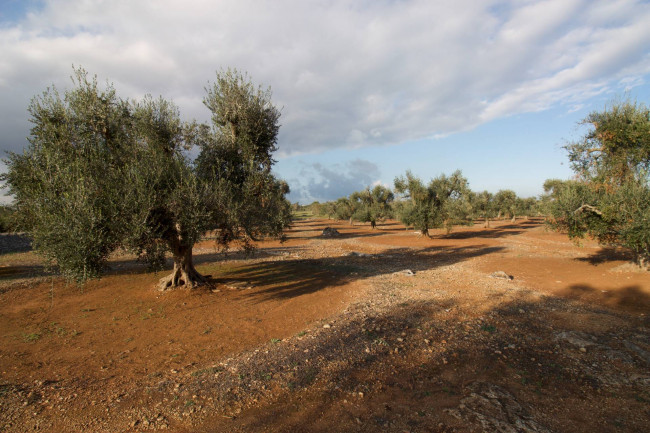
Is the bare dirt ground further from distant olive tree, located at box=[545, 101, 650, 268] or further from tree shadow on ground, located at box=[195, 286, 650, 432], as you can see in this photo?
distant olive tree, located at box=[545, 101, 650, 268]

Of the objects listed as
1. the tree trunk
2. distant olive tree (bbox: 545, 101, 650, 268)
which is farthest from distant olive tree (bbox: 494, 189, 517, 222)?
the tree trunk

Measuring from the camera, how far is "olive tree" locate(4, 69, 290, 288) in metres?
9.41

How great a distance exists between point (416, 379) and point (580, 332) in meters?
6.35

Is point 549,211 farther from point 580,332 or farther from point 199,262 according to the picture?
point 199,262

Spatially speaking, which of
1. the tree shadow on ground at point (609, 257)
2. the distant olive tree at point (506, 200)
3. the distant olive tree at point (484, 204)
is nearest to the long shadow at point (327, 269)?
the tree shadow on ground at point (609, 257)

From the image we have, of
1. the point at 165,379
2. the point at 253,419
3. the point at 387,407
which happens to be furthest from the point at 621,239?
the point at 165,379

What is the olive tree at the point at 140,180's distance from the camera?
30.9 feet

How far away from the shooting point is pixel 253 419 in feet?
17.6

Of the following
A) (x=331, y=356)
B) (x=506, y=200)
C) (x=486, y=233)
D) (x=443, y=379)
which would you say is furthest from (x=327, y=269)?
(x=506, y=200)

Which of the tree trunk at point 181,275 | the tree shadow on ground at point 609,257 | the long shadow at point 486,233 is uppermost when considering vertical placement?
the tree trunk at point 181,275

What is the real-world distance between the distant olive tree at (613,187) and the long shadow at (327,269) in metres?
8.28

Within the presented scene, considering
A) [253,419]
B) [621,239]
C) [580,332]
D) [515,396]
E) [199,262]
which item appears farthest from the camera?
[199,262]

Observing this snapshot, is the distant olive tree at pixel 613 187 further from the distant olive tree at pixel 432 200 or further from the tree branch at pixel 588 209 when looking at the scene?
the distant olive tree at pixel 432 200

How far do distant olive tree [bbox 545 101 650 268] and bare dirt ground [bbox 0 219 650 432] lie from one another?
101 inches
